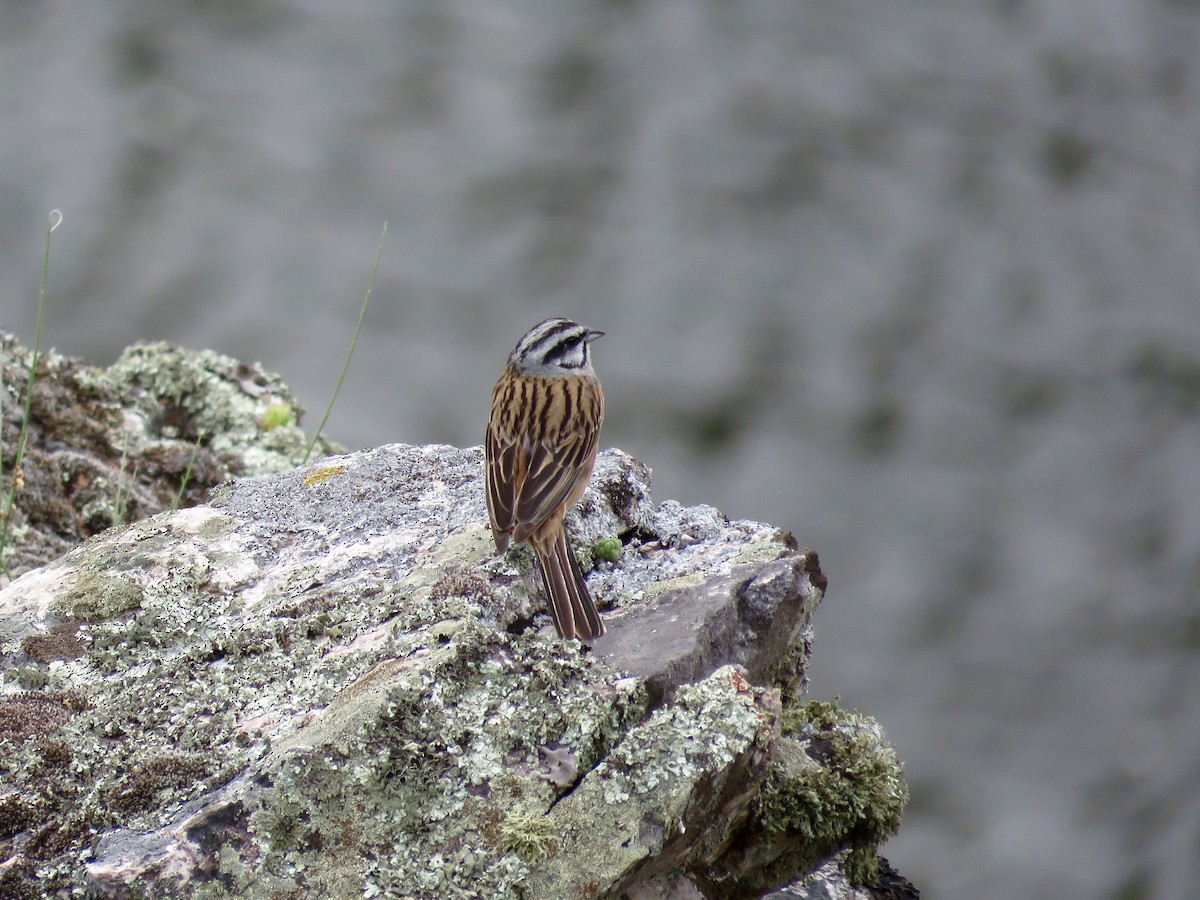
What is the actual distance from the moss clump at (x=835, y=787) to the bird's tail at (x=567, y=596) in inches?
25.8

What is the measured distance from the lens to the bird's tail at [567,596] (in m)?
3.48

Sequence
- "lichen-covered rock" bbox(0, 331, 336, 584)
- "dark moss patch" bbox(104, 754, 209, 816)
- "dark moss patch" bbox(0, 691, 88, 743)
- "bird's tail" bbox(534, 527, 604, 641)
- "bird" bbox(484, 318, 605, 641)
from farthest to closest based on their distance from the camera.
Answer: "lichen-covered rock" bbox(0, 331, 336, 584), "bird" bbox(484, 318, 605, 641), "bird's tail" bbox(534, 527, 604, 641), "dark moss patch" bbox(0, 691, 88, 743), "dark moss patch" bbox(104, 754, 209, 816)

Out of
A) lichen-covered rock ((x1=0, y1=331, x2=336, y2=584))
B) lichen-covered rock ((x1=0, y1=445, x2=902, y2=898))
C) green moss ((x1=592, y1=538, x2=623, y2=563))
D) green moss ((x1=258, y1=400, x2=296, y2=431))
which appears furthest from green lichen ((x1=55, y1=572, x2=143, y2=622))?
green moss ((x1=258, y1=400, x2=296, y2=431))

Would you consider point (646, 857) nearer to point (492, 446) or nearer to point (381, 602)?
point (381, 602)

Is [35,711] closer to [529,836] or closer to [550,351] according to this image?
[529,836]

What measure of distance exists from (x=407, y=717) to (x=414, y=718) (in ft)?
0.06

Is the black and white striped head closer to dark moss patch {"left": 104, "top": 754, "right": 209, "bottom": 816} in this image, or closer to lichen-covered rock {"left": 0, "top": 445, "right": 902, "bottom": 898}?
lichen-covered rock {"left": 0, "top": 445, "right": 902, "bottom": 898}

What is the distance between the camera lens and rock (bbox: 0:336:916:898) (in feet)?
9.31

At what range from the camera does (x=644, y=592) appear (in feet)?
12.3

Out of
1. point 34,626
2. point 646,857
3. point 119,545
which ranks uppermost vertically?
point 119,545

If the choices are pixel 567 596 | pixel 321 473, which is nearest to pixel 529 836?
pixel 567 596

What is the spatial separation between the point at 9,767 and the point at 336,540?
1.24 meters

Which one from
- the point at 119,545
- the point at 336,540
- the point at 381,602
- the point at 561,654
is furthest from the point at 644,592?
the point at 119,545

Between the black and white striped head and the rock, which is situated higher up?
the black and white striped head
